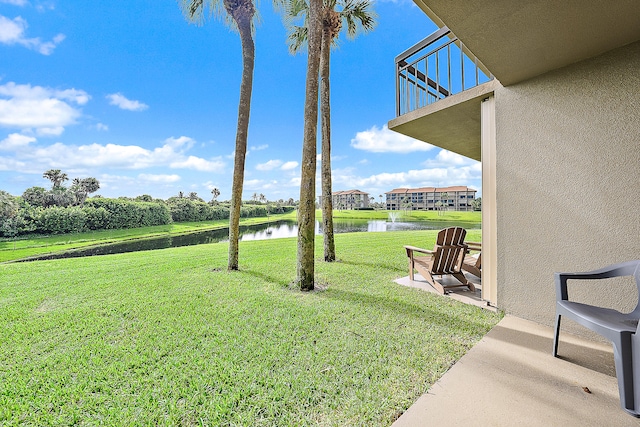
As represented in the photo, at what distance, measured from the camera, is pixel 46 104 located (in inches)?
1316

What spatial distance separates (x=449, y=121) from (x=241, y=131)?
397cm

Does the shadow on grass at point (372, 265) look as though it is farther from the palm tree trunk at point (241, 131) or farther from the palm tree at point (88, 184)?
the palm tree at point (88, 184)

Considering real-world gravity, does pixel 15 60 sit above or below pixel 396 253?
above

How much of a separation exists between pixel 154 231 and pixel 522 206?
3236cm

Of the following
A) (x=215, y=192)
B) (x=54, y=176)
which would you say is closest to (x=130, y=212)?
(x=54, y=176)

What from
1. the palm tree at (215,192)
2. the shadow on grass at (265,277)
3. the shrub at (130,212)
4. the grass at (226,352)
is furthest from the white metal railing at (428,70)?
the palm tree at (215,192)

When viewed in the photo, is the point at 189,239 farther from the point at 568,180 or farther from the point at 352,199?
the point at 352,199

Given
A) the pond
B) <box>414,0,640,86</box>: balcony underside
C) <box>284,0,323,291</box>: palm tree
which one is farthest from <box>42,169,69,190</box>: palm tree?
<box>414,0,640,86</box>: balcony underside

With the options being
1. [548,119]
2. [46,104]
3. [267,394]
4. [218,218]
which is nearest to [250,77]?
[548,119]

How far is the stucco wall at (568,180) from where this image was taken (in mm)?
2289

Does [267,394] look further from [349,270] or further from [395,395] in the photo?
[349,270]

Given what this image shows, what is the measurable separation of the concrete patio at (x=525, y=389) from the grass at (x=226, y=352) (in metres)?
0.14

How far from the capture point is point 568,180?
2.56 m

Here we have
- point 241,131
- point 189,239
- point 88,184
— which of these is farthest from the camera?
point 88,184
